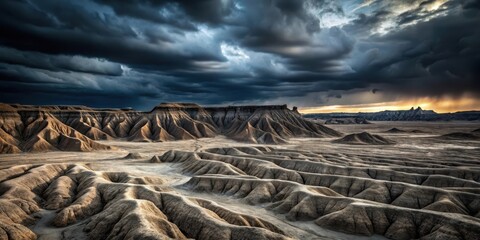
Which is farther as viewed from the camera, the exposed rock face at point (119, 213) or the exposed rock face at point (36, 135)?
the exposed rock face at point (36, 135)

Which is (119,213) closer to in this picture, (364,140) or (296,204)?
(296,204)

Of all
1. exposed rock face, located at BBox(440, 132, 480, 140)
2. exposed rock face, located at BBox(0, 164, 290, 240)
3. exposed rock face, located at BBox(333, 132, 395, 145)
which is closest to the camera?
exposed rock face, located at BBox(0, 164, 290, 240)

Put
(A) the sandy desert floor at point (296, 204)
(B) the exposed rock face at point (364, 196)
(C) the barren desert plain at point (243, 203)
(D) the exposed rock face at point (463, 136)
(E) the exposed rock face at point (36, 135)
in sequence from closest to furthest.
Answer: (C) the barren desert plain at point (243, 203) < (A) the sandy desert floor at point (296, 204) < (B) the exposed rock face at point (364, 196) < (E) the exposed rock face at point (36, 135) < (D) the exposed rock face at point (463, 136)

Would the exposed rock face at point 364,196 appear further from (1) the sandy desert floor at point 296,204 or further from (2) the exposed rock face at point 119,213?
(2) the exposed rock face at point 119,213

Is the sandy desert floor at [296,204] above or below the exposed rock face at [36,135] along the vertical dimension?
above

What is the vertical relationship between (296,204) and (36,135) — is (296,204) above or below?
above

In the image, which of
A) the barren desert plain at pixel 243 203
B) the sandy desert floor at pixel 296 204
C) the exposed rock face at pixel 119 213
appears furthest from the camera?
the sandy desert floor at pixel 296 204

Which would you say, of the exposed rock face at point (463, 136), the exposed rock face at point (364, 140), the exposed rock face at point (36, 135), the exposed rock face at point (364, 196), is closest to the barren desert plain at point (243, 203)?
the exposed rock face at point (364, 196)

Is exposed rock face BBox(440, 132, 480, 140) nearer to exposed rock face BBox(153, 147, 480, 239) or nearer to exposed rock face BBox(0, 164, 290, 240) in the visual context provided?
exposed rock face BBox(153, 147, 480, 239)

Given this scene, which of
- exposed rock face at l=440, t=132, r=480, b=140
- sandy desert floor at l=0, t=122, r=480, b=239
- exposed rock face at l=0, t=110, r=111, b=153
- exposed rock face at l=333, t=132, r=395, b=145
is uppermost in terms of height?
exposed rock face at l=440, t=132, r=480, b=140

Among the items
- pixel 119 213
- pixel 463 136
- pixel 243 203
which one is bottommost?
pixel 243 203

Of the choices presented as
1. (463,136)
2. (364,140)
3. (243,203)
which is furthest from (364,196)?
(463,136)

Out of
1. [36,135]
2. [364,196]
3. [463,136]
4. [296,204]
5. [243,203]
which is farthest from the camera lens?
[463,136]

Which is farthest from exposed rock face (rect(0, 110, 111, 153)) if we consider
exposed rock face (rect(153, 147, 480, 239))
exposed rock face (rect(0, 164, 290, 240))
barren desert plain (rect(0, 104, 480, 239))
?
exposed rock face (rect(153, 147, 480, 239))
